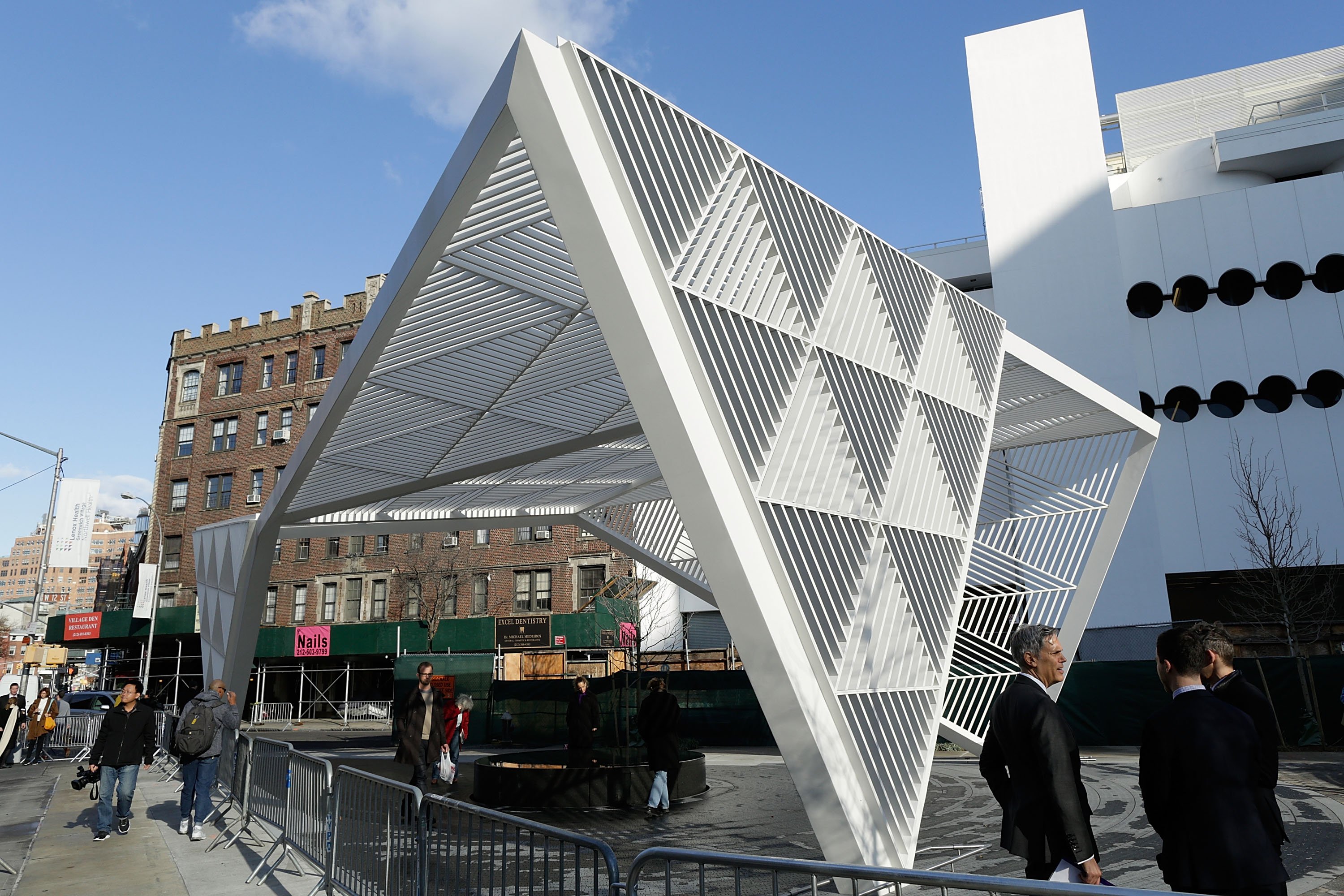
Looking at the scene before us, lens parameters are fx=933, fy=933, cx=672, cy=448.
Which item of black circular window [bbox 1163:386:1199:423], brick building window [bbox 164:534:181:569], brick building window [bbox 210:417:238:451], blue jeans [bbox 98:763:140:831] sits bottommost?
blue jeans [bbox 98:763:140:831]

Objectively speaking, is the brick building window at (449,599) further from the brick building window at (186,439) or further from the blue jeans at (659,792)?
the blue jeans at (659,792)

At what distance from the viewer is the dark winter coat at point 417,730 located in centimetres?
1138

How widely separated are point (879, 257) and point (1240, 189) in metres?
23.4

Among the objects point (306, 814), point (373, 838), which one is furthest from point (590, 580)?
point (373, 838)

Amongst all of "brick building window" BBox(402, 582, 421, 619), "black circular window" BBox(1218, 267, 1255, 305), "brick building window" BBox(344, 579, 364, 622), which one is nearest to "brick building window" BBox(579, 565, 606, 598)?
"brick building window" BBox(402, 582, 421, 619)

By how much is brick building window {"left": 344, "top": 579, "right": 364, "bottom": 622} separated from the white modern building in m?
31.6

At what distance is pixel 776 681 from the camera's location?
7.38 meters

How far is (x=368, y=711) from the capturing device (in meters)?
39.9

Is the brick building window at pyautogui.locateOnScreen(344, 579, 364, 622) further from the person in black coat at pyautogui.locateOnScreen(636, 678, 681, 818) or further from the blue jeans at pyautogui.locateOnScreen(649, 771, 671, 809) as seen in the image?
the person in black coat at pyautogui.locateOnScreen(636, 678, 681, 818)

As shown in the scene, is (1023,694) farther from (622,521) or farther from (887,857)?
(622,521)

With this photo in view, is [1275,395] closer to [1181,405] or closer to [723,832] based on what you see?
[1181,405]

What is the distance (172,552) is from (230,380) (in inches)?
375

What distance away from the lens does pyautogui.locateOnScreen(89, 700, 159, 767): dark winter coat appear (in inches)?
435

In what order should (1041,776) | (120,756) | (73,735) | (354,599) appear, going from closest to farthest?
(1041,776) → (120,756) → (73,735) → (354,599)
